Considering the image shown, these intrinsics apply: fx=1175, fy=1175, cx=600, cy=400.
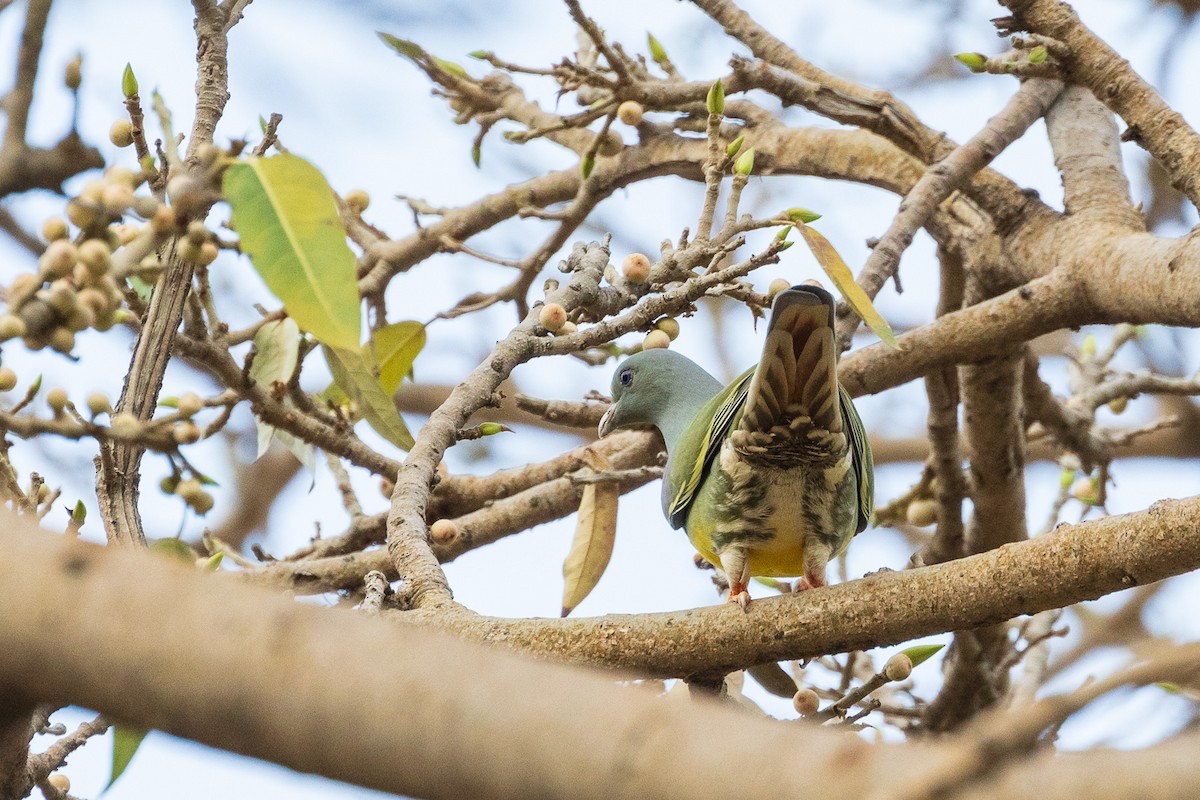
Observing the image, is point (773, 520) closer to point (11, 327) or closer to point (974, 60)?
point (974, 60)

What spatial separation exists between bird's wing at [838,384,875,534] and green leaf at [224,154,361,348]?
5.16 ft

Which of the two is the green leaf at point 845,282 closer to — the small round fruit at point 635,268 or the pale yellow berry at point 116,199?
the small round fruit at point 635,268

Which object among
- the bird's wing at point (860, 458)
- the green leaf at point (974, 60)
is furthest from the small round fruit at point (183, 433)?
the green leaf at point (974, 60)

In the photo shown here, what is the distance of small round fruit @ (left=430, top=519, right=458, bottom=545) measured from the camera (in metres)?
3.28

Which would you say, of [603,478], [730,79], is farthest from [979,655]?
[730,79]

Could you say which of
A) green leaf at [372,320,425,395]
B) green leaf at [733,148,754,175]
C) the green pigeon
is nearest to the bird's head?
the green pigeon

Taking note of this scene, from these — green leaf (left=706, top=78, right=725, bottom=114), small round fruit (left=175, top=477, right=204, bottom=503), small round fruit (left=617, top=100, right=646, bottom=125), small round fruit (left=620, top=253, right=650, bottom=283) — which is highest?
small round fruit (left=617, top=100, right=646, bottom=125)

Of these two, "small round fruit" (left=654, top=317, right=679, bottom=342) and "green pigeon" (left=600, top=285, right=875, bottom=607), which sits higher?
"small round fruit" (left=654, top=317, right=679, bottom=342)

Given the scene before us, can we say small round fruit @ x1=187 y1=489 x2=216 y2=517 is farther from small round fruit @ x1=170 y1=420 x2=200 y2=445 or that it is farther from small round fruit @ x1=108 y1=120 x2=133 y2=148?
small round fruit @ x1=108 y1=120 x2=133 y2=148

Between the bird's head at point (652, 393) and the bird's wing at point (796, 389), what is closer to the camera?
the bird's wing at point (796, 389)

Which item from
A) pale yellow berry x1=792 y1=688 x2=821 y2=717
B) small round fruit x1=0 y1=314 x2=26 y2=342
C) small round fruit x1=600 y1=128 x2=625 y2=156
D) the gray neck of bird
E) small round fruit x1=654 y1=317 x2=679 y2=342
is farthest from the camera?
small round fruit x1=600 y1=128 x2=625 y2=156

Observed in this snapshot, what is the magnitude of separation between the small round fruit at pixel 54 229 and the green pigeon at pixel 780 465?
1.37 metres

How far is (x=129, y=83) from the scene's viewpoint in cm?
224

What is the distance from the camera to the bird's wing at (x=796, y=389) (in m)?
2.47
